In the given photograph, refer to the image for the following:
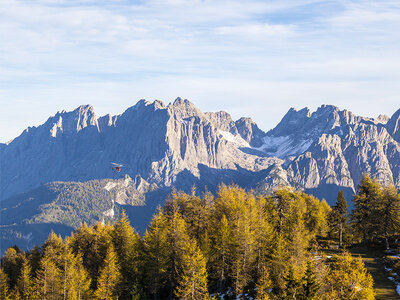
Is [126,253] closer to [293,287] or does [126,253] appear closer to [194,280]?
[194,280]

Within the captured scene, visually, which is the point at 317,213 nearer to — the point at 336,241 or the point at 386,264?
the point at 336,241

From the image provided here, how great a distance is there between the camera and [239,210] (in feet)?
265

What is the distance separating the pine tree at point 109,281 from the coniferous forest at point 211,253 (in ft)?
0.63

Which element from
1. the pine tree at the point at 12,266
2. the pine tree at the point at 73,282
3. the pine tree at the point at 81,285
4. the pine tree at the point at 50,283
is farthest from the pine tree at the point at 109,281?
the pine tree at the point at 12,266

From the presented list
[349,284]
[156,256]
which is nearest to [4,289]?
[156,256]

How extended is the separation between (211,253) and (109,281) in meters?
20.1

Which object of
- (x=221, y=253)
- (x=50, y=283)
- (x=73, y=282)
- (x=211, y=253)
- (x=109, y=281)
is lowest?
(x=50, y=283)

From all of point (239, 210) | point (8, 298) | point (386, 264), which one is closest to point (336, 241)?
point (386, 264)

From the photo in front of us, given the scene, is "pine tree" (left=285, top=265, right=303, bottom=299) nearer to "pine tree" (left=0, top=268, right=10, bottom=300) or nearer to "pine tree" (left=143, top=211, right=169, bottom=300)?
"pine tree" (left=143, top=211, right=169, bottom=300)

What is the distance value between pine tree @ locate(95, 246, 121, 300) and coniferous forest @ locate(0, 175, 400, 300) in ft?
0.63

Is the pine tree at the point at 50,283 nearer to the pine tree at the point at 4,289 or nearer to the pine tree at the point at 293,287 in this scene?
the pine tree at the point at 4,289

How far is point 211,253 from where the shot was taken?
→ 260 feet

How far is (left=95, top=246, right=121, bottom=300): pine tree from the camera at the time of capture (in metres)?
77.4

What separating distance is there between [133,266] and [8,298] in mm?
30912
